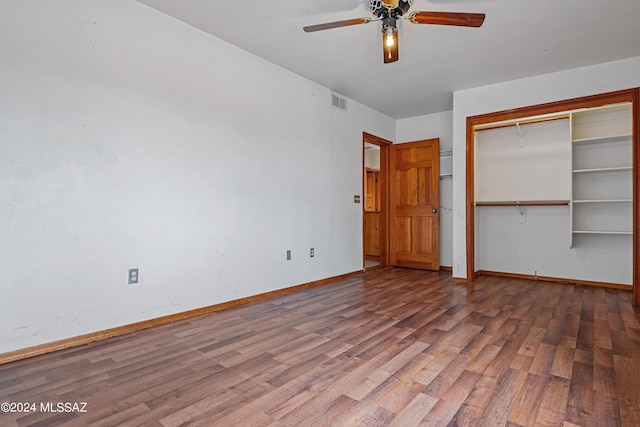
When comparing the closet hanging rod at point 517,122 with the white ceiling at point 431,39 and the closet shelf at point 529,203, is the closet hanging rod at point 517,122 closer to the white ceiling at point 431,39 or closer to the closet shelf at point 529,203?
the white ceiling at point 431,39

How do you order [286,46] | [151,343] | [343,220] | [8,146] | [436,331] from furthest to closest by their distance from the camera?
[343,220]
[286,46]
[436,331]
[151,343]
[8,146]

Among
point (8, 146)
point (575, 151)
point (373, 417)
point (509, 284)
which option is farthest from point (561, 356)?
point (8, 146)

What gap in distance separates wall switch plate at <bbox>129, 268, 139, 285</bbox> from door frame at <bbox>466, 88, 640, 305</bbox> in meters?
4.06

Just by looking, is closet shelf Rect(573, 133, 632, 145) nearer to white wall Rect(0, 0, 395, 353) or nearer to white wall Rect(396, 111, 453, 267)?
white wall Rect(396, 111, 453, 267)

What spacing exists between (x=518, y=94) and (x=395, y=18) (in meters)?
2.69

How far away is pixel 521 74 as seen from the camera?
4090 mm

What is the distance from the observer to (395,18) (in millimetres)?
2494

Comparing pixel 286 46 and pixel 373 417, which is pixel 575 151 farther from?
pixel 373 417

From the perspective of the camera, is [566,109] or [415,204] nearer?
[566,109]

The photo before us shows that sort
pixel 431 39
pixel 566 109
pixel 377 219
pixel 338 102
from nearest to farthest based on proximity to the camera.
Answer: pixel 431 39 < pixel 566 109 < pixel 338 102 < pixel 377 219

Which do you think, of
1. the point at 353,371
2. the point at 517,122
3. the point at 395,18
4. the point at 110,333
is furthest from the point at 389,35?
the point at 517,122

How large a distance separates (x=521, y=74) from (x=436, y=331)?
3457 mm

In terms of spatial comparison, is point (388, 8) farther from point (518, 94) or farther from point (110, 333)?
point (110, 333)

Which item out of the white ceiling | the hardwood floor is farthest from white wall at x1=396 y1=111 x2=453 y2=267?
the hardwood floor
